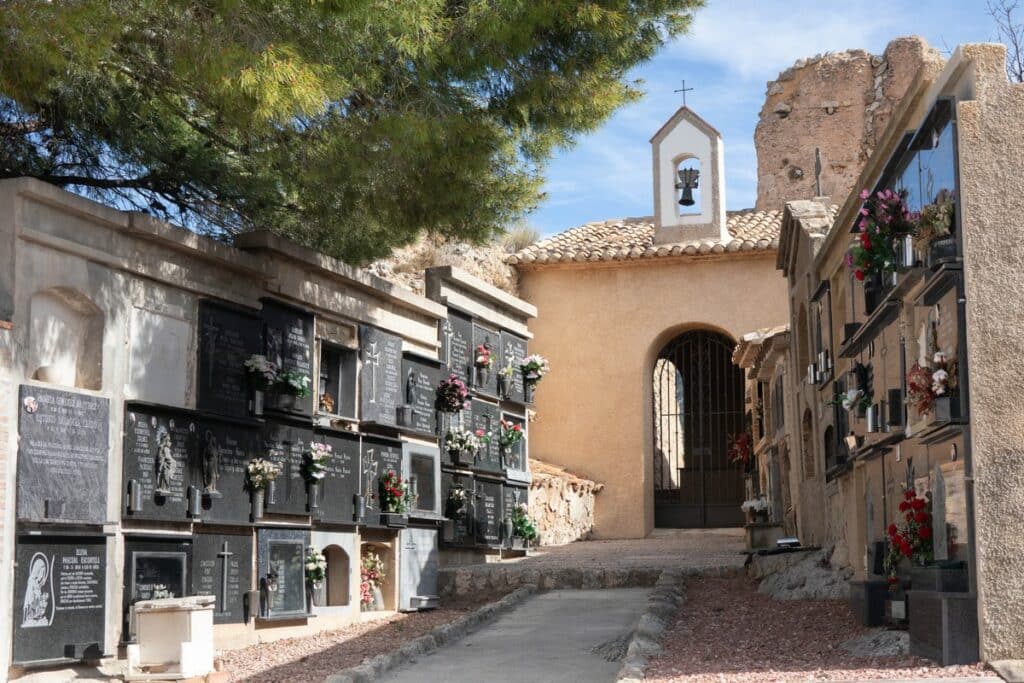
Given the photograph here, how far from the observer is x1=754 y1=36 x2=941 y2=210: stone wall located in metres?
34.1

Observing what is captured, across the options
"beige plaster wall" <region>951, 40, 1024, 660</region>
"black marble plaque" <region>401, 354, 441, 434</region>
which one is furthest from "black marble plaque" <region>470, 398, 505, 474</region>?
"beige plaster wall" <region>951, 40, 1024, 660</region>

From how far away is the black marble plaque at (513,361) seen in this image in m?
20.2

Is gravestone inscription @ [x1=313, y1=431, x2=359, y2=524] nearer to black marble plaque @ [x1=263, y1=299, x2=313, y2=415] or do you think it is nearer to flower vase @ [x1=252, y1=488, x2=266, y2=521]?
black marble plaque @ [x1=263, y1=299, x2=313, y2=415]

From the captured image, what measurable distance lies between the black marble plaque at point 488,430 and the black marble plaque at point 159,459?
6968mm

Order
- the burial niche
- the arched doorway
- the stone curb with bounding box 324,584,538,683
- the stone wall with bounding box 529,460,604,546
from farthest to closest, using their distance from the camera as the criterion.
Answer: the arched doorway, the stone wall with bounding box 529,460,604,546, the burial niche, the stone curb with bounding box 324,584,538,683

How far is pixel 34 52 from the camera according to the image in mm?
9953

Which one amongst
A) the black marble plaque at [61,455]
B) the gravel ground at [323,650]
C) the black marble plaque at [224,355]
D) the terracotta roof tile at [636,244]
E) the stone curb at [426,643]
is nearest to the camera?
the black marble plaque at [61,455]

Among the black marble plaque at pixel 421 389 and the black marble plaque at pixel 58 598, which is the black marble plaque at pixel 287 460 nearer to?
the black marble plaque at pixel 421 389

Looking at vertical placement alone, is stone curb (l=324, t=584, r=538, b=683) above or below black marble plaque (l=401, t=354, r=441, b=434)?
below

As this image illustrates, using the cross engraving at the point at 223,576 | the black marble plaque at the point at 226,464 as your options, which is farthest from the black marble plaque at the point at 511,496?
the cross engraving at the point at 223,576

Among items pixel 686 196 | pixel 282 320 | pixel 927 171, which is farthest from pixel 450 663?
pixel 686 196

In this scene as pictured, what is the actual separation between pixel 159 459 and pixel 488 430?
26.4ft

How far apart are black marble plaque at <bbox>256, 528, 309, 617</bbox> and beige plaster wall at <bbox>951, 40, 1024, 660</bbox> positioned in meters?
7.08

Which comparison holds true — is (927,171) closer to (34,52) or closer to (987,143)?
(987,143)
